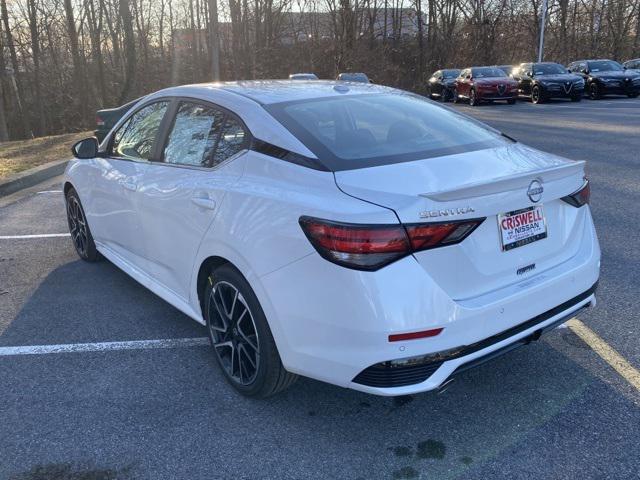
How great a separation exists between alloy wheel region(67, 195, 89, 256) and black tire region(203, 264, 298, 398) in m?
2.51

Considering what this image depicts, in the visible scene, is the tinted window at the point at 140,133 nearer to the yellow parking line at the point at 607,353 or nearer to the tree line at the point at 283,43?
the yellow parking line at the point at 607,353

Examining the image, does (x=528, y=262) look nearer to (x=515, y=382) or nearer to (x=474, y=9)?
(x=515, y=382)

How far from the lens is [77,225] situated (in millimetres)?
5484

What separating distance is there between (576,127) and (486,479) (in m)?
13.9

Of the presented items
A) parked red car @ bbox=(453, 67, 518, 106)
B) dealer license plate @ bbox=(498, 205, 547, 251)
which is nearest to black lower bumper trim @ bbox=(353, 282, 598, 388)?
dealer license plate @ bbox=(498, 205, 547, 251)

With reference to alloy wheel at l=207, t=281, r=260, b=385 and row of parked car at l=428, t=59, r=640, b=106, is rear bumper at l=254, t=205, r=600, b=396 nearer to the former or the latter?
alloy wheel at l=207, t=281, r=260, b=385

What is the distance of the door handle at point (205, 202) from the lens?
308 cm

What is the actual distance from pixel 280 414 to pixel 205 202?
119 centimetres

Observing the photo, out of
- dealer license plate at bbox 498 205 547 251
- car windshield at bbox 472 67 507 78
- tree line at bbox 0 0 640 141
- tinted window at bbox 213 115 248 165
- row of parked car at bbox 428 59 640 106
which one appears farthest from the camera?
tree line at bbox 0 0 640 141

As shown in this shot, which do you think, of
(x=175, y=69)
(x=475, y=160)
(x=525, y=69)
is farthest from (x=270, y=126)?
(x=175, y=69)

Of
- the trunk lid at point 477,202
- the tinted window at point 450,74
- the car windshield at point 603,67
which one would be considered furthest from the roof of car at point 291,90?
the tinted window at point 450,74

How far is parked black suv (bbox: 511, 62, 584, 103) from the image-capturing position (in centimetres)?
2272

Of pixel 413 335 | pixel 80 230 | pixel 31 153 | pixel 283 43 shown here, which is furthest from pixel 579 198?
pixel 283 43

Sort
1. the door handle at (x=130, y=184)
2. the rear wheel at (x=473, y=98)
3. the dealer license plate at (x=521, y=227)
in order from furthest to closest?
the rear wheel at (x=473, y=98)
the door handle at (x=130, y=184)
the dealer license plate at (x=521, y=227)
